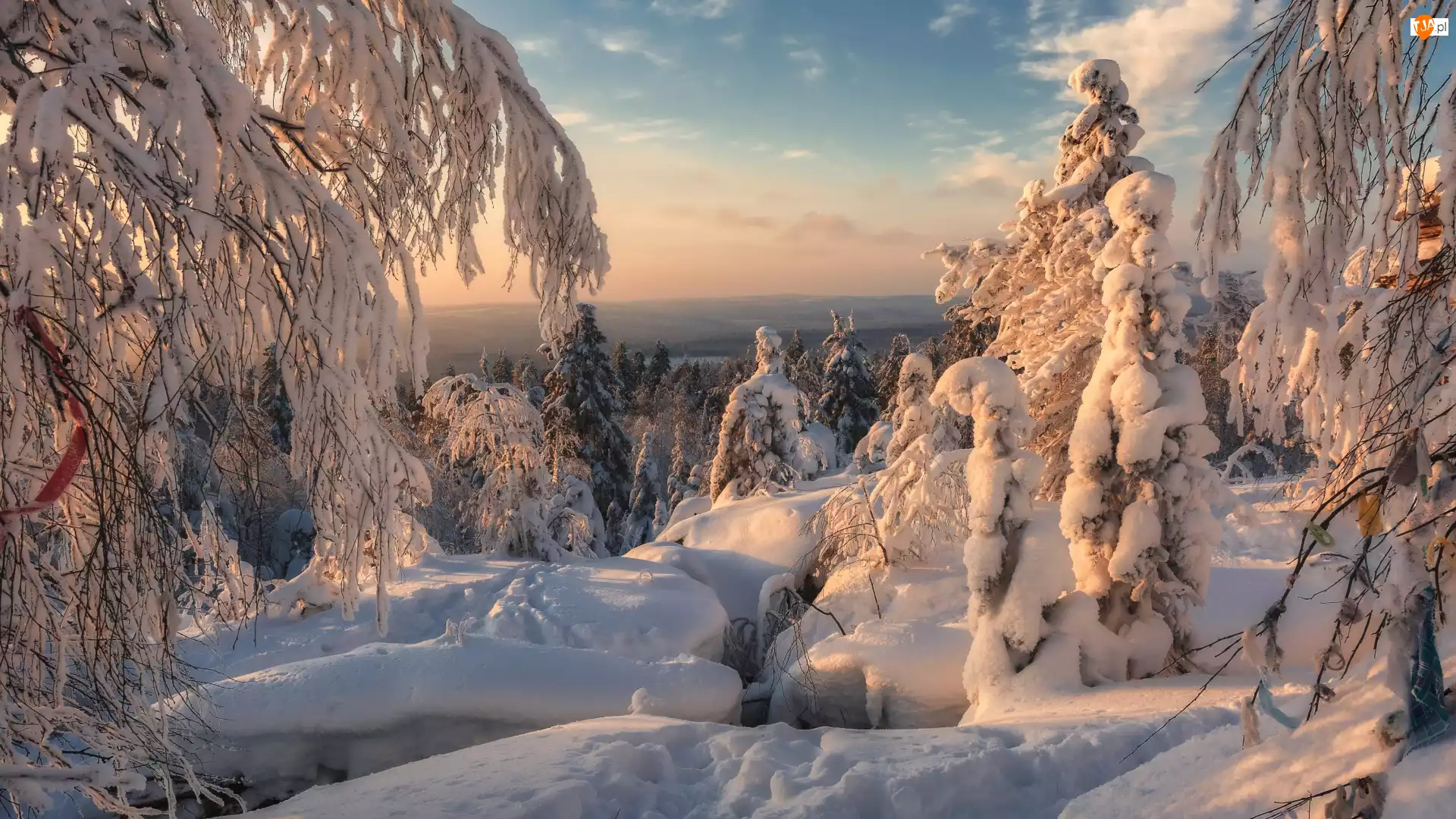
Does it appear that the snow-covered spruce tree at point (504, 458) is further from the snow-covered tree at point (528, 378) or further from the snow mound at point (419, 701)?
the snow-covered tree at point (528, 378)

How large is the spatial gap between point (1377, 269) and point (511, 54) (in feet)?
11.1

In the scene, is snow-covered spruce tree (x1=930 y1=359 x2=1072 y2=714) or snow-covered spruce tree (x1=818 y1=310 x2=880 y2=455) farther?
snow-covered spruce tree (x1=818 y1=310 x2=880 y2=455)

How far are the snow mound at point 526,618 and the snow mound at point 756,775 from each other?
4.61 meters

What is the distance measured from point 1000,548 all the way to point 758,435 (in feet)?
49.2

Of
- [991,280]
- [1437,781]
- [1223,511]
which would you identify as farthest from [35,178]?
[1223,511]

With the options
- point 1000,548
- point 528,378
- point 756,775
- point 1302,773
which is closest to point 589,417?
point 1000,548

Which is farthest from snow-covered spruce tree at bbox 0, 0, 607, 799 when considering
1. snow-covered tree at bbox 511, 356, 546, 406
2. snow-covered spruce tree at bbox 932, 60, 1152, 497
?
snow-covered tree at bbox 511, 356, 546, 406

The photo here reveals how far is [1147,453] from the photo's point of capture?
7.38 m

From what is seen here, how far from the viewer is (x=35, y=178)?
1.92 m

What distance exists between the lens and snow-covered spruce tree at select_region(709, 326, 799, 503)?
2202 cm

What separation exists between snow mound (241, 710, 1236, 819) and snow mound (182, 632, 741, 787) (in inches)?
64.1

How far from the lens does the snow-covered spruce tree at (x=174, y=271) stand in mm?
2051

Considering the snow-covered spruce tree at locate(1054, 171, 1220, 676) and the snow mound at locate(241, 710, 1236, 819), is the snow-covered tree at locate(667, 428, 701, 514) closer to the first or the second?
the snow-covered spruce tree at locate(1054, 171, 1220, 676)

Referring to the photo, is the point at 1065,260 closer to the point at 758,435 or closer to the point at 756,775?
the point at 756,775
